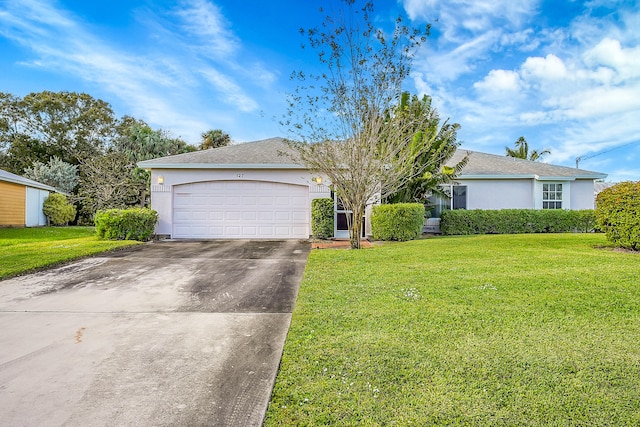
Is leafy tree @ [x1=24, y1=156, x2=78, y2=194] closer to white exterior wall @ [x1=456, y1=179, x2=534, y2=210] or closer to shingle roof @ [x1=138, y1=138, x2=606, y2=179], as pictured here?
shingle roof @ [x1=138, y1=138, x2=606, y2=179]

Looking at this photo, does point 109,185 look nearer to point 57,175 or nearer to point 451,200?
point 57,175

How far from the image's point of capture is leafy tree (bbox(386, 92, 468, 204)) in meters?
11.6

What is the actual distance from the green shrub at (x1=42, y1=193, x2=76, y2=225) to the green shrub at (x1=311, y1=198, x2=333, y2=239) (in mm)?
17843

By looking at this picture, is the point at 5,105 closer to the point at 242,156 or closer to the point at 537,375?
the point at 242,156

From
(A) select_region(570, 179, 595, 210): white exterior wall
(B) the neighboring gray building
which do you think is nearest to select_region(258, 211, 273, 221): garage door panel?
(A) select_region(570, 179, 595, 210): white exterior wall

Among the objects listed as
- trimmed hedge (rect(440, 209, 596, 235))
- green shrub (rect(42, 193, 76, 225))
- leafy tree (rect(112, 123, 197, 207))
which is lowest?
trimmed hedge (rect(440, 209, 596, 235))

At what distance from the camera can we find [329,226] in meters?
12.6

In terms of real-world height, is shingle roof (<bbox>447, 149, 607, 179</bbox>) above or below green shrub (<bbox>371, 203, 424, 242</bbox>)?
above

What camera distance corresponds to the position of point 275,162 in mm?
13383

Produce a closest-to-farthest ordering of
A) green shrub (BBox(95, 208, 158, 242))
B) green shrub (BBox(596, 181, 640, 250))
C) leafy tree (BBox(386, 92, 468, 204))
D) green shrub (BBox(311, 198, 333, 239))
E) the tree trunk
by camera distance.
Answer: green shrub (BBox(596, 181, 640, 250)), the tree trunk, leafy tree (BBox(386, 92, 468, 204)), green shrub (BBox(95, 208, 158, 242)), green shrub (BBox(311, 198, 333, 239))

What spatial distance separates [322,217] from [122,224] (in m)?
6.78

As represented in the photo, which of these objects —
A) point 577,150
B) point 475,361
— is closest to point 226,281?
point 475,361

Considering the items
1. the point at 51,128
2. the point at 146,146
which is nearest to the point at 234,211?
the point at 146,146

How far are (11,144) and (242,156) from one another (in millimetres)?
27349
